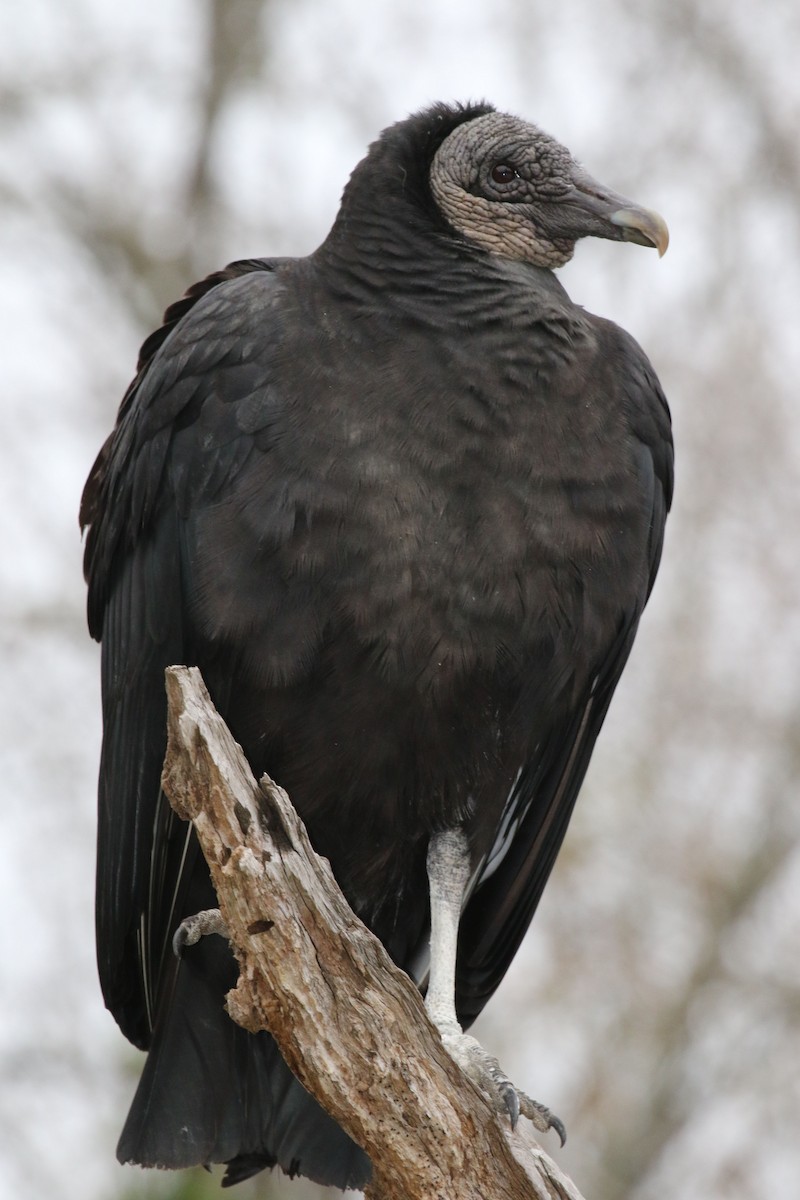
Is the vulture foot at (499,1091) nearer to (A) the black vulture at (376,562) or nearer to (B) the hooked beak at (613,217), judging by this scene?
(A) the black vulture at (376,562)

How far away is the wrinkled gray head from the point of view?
3295 mm

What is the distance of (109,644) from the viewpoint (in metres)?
3.34

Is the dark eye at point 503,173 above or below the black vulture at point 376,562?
above

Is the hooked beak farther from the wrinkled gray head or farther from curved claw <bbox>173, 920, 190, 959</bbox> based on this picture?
curved claw <bbox>173, 920, 190, 959</bbox>

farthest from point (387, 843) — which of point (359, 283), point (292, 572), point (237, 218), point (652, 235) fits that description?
point (237, 218)

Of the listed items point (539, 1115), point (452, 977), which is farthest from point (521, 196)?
point (539, 1115)

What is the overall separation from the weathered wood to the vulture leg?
0.42 ft

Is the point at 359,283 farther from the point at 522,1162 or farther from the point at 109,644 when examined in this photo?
the point at 522,1162

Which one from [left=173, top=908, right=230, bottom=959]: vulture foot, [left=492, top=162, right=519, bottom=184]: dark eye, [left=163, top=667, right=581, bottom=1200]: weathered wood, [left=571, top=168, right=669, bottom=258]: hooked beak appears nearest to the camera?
[left=163, top=667, right=581, bottom=1200]: weathered wood

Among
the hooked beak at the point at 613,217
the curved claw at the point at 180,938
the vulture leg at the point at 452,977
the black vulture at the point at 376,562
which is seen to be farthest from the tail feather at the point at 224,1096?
the hooked beak at the point at 613,217

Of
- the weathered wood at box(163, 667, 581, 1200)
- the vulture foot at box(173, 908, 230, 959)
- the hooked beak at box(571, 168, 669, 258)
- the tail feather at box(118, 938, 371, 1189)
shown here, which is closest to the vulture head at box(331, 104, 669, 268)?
the hooked beak at box(571, 168, 669, 258)

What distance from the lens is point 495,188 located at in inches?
132

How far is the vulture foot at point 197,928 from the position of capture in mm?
2967

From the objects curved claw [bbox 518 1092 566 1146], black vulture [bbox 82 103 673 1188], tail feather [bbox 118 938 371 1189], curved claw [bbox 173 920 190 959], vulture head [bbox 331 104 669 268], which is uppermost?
vulture head [bbox 331 104 669 268]
